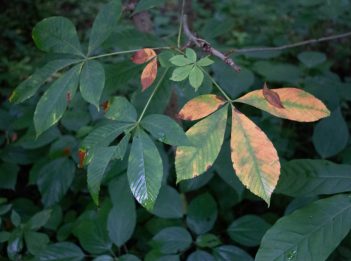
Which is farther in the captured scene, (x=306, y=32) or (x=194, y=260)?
(x=306, y=32)

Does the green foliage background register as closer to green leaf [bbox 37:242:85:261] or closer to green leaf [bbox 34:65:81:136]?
green leaf [bbox 37:242:85:261]

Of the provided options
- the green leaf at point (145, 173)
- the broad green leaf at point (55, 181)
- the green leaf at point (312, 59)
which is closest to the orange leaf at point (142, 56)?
the green leaf at point (145, 173)

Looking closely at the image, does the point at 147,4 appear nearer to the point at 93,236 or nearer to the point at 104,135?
the point at 104,135

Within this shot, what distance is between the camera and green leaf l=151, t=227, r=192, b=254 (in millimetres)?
1168

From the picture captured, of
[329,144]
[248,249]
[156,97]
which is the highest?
[156,97]

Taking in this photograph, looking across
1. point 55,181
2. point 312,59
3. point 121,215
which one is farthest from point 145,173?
point 312,59

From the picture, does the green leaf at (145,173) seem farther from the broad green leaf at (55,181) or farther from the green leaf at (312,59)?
the green leaf at (312,59)

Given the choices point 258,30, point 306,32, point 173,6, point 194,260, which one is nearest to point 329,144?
point 194,260

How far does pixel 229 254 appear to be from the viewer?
1.18 meters

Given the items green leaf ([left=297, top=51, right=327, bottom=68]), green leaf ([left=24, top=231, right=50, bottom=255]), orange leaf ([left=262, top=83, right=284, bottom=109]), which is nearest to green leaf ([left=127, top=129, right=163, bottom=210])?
orange leaf ([left=262, top=83, right=284, bottom=109])

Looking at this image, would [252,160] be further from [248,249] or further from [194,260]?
[248,249]

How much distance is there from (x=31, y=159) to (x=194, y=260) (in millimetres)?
905

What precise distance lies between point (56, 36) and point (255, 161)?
0.61 m

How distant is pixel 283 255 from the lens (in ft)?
2.80
